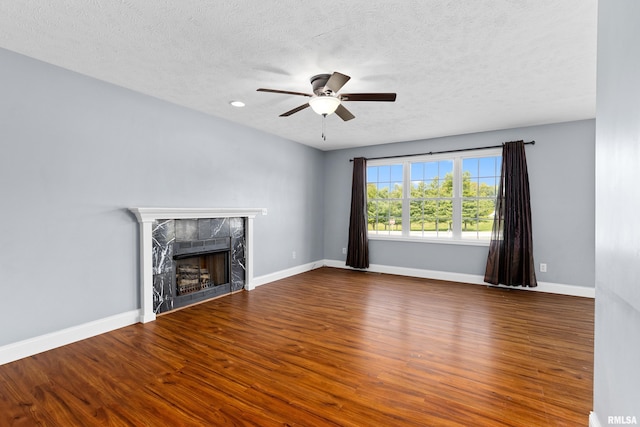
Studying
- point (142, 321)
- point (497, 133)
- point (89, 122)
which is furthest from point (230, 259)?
point (497, 133)

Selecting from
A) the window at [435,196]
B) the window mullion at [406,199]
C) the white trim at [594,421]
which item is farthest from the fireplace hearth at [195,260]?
the white trim at [594,421]

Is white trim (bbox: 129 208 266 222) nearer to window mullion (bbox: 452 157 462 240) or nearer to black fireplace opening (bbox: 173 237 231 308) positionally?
black fireplace opening (bbox: 173 237 231 308)

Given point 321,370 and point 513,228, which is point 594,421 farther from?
point 513,228

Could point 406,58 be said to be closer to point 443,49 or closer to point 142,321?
point 443,49

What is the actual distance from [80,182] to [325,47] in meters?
2.67

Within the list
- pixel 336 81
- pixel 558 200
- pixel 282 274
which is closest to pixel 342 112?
pixel 336 81


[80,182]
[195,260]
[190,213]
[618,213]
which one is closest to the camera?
[618,213]

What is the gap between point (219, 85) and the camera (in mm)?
3299

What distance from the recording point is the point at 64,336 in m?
2.88

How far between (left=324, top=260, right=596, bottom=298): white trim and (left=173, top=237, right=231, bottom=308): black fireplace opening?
2.75 metres

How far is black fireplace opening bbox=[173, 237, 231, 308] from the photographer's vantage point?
397 centimetres

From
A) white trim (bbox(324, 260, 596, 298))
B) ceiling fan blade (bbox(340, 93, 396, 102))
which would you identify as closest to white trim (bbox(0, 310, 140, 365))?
ceiling fan blade (bbox(340, 93, 396, 102))

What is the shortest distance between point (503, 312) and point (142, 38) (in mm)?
4680

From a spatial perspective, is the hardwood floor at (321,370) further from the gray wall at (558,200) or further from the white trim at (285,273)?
the white trim at (285,273)
